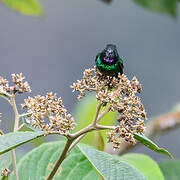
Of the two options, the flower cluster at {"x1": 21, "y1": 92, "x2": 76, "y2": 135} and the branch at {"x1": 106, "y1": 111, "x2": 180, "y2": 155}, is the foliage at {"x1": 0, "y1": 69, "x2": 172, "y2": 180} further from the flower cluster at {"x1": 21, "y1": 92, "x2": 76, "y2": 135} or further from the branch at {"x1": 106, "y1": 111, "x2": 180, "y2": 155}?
the branch at {"x1": 106, "y1": 111, "x2": 180, "y2": 155}

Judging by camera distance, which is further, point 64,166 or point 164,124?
point 164,124

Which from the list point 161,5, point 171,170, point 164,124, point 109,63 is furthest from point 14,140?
point 161,5

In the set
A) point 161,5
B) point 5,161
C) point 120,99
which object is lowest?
point 5,161

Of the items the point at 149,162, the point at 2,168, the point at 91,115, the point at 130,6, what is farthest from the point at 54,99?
the point at 130,6

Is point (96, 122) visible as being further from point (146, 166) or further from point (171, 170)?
point (171, 170)

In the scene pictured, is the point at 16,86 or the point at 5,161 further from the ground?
the point at 16,86

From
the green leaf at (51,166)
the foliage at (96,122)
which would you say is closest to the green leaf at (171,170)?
the green leaf at (51,166)

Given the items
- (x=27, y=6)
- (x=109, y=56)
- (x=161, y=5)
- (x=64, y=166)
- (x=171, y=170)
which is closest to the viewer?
(x=109, y=56)
